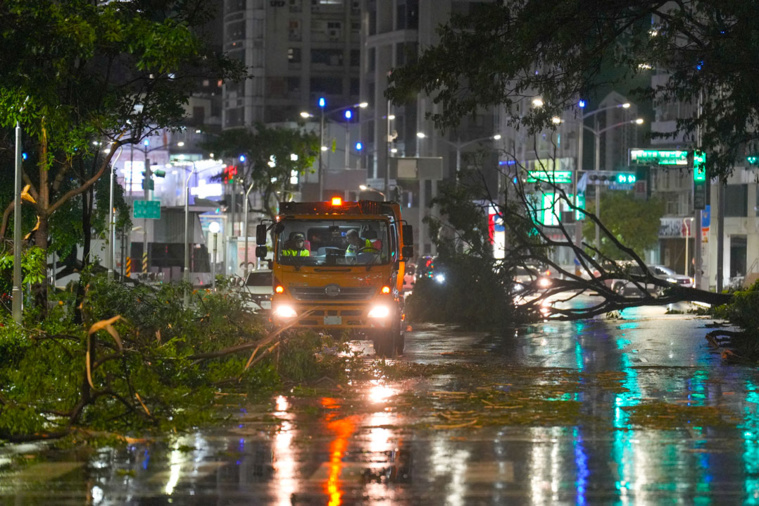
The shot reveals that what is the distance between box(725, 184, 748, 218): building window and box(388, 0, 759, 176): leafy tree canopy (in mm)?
43633

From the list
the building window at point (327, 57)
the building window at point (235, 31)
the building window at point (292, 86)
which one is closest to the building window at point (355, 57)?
the building window at point (327, 57)

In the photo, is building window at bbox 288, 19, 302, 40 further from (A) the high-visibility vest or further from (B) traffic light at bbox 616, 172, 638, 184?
(A) the high-visibility vest

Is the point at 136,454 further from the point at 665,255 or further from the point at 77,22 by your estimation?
the point at 665,255

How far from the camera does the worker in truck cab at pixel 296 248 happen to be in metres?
20.5

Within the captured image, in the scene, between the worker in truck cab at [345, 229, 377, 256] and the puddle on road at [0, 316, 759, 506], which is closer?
the puddle on road at [0, 316, 759, 506]

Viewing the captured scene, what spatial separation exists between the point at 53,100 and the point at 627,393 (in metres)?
9.31

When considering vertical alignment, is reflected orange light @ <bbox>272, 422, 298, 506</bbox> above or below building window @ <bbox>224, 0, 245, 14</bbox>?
below

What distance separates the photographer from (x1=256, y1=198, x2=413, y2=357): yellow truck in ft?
66.1

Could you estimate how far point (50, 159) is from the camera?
1864 cm

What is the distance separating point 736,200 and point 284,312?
54.6 m

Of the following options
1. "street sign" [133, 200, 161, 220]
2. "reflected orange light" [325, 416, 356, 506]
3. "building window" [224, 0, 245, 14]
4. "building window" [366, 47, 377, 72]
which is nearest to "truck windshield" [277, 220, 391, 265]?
"reflected orange light" [325, 416, 356, 506]

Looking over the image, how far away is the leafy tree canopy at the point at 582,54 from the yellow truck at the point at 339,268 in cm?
409

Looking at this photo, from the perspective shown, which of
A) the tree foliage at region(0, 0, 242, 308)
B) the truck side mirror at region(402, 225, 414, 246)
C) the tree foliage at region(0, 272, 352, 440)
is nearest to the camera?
the tree foliage at region(0, 272, 352, 440)

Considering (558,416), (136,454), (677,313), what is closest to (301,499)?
(136,454)
